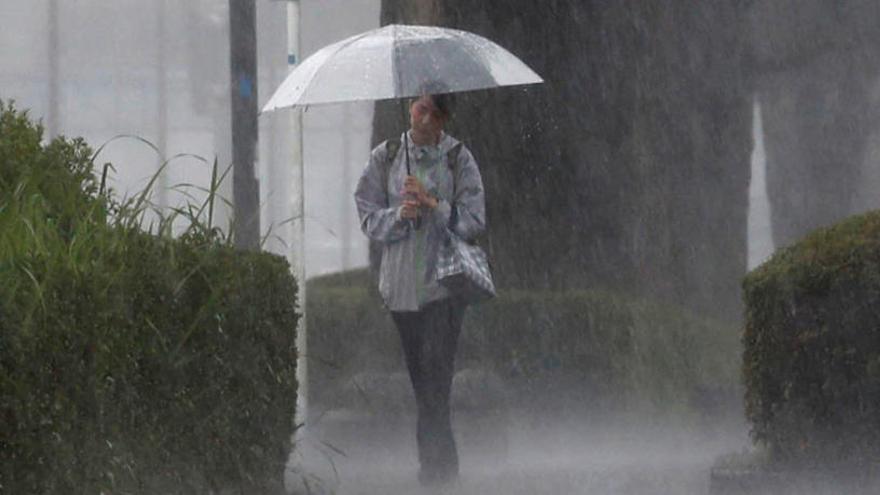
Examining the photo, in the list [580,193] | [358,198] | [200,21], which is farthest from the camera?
[580,193]

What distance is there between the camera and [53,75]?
13.7 meters

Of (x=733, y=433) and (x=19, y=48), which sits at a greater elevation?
(x=19, y=48)

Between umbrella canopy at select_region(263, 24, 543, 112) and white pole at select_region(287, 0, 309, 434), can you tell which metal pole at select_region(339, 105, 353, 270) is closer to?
white pole at select_region(287, 0, 309, 434)

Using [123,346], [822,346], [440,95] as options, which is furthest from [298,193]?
[123,346]

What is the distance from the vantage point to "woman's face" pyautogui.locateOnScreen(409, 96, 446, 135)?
34.9ft

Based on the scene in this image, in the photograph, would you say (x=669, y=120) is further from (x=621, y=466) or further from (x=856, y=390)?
(x=856, y=390)

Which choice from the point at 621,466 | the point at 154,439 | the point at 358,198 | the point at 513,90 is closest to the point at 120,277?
the point at 154,439

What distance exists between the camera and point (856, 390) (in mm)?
9703

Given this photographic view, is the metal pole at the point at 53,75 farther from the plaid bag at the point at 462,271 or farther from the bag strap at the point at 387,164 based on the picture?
the plaid bag at the point at 462,271

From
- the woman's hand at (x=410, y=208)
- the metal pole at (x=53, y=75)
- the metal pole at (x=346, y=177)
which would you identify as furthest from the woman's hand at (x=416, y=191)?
the metal pole at (x=53, y=75)

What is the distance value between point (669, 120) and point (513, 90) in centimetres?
110

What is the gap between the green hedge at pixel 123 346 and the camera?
6223 millimetres

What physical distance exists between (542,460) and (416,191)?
2996mm

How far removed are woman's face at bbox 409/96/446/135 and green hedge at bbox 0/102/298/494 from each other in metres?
1.96
